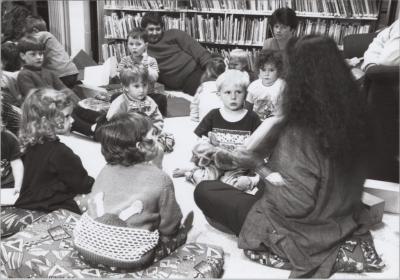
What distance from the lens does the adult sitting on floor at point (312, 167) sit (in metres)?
1.52

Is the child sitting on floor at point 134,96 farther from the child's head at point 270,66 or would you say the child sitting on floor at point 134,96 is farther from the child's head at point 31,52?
the child's head at point 270,66

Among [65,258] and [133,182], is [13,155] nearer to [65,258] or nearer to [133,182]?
[65,258]

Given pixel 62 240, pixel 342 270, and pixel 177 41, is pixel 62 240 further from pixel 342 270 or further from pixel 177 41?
pixel 177 41

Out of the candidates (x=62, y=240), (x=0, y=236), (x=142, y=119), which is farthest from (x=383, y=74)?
(x=0, y=236)

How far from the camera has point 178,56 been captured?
468 cm

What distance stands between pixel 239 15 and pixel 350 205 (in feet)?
11.6

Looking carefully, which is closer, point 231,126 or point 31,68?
point 231,126

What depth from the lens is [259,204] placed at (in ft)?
5.72

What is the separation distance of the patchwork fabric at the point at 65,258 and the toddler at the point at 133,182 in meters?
0.12

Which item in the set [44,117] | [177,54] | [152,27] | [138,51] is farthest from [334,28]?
[44,117]

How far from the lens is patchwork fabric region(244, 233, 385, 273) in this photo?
1682 mm

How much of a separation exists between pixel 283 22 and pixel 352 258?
2.70 metres

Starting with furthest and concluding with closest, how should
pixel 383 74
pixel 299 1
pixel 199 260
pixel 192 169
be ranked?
pixel 299 1 < pixel 192 169 < pixel 383 74 < pixel 199 260

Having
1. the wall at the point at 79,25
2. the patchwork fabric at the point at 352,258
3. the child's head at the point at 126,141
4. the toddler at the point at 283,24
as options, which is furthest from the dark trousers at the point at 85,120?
the wall at the point at 79,25
